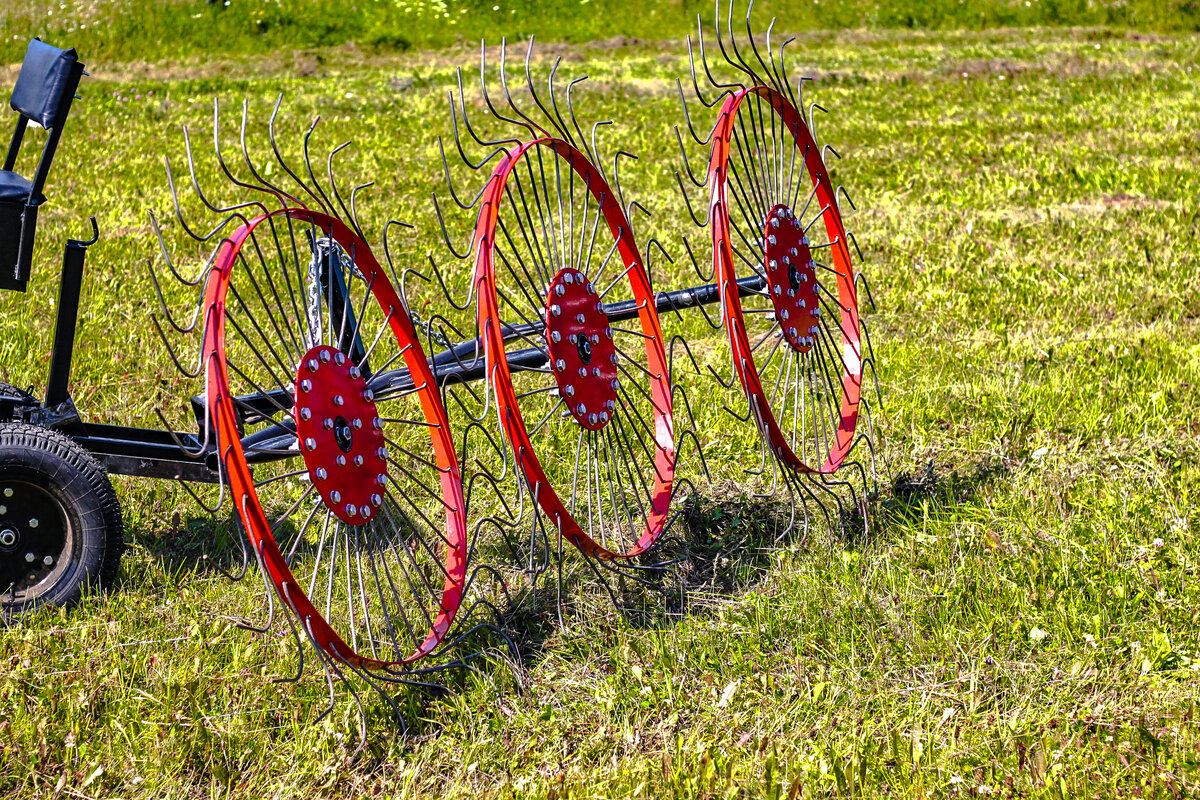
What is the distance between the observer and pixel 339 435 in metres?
2.60

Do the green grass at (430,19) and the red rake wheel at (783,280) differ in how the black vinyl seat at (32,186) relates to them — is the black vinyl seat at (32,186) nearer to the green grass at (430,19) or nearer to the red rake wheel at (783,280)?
the red rake wheel at (783,280)

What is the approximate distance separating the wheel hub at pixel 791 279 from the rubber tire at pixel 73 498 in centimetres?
207

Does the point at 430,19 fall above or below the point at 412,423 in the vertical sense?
above

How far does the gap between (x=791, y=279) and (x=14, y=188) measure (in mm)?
2405

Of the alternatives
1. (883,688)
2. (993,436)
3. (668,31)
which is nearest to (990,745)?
(883,688)

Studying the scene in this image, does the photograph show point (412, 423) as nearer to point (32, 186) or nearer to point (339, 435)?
point (339, 435)

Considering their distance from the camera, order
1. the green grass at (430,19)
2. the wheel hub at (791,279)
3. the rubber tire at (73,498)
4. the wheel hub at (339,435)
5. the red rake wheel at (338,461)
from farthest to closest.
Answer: the green grass at (430,19), the wheel hub at (791,279), the rubber tire at (73,498), the wheel hub at (339,435), the red rake wheel at (338,461)

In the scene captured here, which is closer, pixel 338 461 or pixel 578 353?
pixel 338 461

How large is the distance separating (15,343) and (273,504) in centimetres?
202

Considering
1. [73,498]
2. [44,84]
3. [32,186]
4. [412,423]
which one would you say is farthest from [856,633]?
[44,84]

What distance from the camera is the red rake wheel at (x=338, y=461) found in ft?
7.47

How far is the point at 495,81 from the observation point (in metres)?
15.6

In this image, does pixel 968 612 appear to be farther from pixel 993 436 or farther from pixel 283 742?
pixel 283 742

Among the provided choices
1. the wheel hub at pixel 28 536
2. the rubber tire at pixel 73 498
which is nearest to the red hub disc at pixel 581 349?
the rubber tire at pixel 73 498
